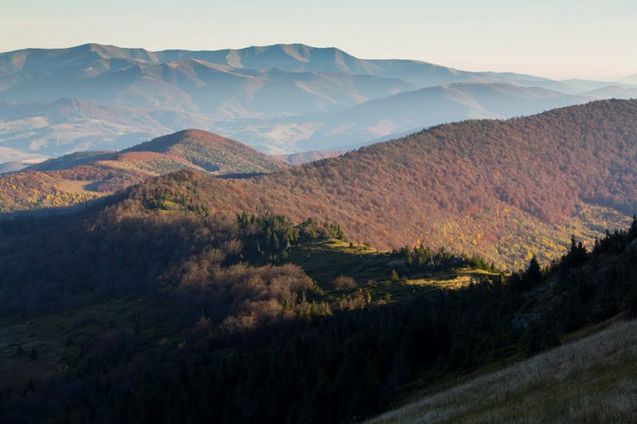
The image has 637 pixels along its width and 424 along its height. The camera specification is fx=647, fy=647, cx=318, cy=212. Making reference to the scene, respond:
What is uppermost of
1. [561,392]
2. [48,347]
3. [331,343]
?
[561,392]

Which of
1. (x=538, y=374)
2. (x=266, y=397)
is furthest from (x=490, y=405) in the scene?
(x=266, y=397)

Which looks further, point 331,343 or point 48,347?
point 48,347

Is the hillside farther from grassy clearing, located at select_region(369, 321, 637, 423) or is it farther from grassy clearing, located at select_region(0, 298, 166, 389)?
grassy clearing, located at select_region(0, 298, 166, 389)

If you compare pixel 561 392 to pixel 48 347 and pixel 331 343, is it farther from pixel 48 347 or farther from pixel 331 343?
pixel 48 347

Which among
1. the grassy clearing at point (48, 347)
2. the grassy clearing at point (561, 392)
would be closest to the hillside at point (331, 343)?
Result: the grassy clearing at point (561, 392)

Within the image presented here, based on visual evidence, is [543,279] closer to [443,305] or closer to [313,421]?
[443,305]

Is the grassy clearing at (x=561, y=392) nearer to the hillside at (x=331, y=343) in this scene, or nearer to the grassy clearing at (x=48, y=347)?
the hillside at (x=331, y=343)

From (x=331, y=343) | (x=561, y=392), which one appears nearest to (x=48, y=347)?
(x=331, y=343)

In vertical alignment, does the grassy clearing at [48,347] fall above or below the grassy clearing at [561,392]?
below
